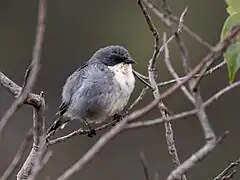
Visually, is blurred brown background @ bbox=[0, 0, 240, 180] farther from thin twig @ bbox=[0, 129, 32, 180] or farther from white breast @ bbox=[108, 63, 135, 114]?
thin twig @ bbox=[0, 129, 32, 180]

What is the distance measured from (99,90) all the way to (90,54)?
5.87 metres

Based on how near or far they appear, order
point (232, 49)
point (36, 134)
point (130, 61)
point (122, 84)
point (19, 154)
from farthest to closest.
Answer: point (130, 61) → point (122, 84) → point (36, 134) → point (232, 49) → point (19, 154)

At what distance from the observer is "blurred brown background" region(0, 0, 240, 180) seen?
28.0 ft

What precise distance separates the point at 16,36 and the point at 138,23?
65.7 inches

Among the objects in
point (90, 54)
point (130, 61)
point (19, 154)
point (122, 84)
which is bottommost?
point (19, 154)

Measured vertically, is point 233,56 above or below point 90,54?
below

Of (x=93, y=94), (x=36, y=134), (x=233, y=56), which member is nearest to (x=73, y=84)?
(x=93, y=94)

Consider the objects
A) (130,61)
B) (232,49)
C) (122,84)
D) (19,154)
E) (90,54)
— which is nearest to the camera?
(19,154)

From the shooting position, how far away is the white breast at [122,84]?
11.7 feet

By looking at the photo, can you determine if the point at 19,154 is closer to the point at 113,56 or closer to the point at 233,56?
the point at 233,56

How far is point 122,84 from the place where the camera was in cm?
356

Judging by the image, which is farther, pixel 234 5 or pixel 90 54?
pixel 90 54

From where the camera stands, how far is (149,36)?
9297 mm

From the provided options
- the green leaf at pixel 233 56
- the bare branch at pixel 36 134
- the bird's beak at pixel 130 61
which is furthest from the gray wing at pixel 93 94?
the green leaf at pixel 233 56
